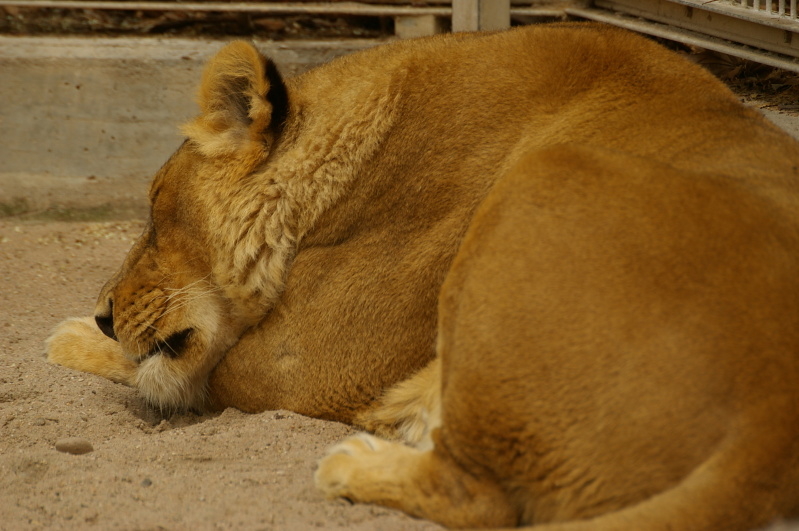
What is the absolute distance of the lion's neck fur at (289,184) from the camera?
377cm

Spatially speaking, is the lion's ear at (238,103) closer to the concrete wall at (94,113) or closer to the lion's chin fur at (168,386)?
the lion's chin fur at (168,386)

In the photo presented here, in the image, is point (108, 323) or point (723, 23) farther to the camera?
point (723, 23)

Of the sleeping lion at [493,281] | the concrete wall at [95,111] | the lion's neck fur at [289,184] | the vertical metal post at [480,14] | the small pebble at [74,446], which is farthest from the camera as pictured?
the concrete wall at [95,111]

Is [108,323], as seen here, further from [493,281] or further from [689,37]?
[689,37]

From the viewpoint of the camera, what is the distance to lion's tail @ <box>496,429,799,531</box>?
2.28m

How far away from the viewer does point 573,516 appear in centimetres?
258

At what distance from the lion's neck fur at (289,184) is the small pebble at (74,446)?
2.58 feet

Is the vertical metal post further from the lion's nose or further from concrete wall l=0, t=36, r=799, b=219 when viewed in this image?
the lion's nose

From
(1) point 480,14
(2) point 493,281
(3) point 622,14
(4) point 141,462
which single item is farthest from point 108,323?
(3) point 622,14

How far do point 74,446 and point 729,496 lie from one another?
2.41 m

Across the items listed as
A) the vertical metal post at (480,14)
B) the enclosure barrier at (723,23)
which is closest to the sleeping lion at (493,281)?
the enclosure barrier at (723,23)

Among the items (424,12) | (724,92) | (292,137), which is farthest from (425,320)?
(424,12)

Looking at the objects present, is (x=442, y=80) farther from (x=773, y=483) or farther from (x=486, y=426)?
(x=773, y=483)

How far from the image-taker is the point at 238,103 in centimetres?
388
